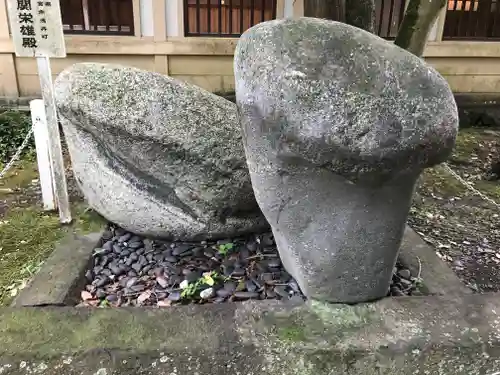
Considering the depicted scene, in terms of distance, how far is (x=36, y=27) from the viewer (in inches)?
114

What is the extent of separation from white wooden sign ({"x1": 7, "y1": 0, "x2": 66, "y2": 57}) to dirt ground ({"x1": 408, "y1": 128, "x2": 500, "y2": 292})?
110 inches

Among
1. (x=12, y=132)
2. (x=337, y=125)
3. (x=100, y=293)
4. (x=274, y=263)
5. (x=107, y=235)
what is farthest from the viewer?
(x=12, y=132)

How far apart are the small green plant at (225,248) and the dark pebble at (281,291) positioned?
447 mm

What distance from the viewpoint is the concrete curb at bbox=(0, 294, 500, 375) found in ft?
5.74

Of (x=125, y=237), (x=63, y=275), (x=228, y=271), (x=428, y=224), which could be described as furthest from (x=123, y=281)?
(x=428, y=224)

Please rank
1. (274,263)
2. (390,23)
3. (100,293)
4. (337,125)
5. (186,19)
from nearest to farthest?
1. (337,125)
2. (100,293)
3. (274,263)
4. (186,19)
5. (390,23)

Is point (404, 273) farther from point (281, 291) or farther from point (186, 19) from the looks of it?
point (186, 19)

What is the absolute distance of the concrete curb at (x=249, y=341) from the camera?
5.74 feet

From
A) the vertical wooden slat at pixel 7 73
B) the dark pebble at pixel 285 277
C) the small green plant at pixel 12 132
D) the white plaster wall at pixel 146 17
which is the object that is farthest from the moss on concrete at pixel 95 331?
the vertical wooden slat at pixel 7 73

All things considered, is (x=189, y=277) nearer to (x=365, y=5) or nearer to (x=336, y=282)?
(x=336, y=282)

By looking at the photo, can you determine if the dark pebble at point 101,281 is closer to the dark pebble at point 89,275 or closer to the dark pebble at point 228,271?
the dark pebble at point 89,275

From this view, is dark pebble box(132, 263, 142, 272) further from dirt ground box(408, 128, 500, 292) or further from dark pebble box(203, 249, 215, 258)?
dirt ground box(408, 128, 500, 292)

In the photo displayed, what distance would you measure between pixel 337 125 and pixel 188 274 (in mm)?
1232

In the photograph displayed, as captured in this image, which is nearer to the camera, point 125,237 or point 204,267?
point 204,267
